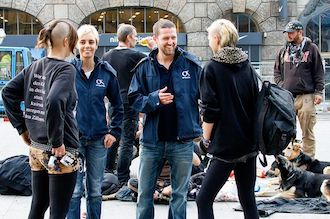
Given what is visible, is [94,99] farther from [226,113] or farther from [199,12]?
[199,12]

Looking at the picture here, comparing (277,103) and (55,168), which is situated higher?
(277,103)

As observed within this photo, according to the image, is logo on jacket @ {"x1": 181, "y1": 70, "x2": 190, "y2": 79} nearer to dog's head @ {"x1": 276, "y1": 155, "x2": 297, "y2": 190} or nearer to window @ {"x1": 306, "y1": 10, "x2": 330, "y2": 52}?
dog's head @ {"x1": 276, "y1": 155, "x2": 297, "y2": 190}

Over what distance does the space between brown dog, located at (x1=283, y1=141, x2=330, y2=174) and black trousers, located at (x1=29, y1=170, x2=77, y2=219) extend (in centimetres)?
502

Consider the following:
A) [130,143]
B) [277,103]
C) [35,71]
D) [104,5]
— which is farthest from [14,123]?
[104,5]

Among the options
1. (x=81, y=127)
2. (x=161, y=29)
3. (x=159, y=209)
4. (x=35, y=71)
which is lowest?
(x=159, y=209)

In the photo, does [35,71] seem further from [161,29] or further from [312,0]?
[312,0]

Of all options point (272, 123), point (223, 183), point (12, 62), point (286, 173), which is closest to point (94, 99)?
point (223, 183)

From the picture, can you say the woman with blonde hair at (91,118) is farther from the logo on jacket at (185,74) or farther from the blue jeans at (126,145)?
the blue jeans at (126,145)

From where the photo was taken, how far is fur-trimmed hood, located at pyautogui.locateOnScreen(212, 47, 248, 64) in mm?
4910

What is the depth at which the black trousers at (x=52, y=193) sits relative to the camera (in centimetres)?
445

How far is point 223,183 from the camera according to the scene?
5.11 m

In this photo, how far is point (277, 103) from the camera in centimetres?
502

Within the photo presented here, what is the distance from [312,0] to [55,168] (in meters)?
25.8

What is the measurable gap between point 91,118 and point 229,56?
4.73ft
